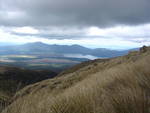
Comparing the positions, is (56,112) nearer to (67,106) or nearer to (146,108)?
(67,106)

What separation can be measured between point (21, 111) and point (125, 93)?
180 centimetres

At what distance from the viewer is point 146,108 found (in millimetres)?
2688

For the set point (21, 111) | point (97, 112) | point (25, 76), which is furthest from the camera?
point (25, 76)

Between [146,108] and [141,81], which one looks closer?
[146,108]

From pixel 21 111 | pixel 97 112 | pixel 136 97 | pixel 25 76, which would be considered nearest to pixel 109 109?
pixel 97 112

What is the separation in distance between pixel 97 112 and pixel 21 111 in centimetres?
139

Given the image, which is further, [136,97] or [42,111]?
[42,111]

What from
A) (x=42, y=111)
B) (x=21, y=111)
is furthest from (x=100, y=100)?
(x=21, y=111)

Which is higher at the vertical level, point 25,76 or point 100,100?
point 100,100

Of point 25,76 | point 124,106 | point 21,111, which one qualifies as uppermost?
point 124,106

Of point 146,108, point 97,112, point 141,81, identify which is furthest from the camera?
point 141,81

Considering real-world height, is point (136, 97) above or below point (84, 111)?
above

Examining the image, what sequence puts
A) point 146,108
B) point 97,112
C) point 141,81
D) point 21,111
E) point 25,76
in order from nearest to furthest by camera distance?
point 146,108 < point 97,112 < point 21,111 < point 141,81 < point 25,76

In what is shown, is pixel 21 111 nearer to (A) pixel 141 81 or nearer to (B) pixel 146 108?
(B) pixel 146 108
